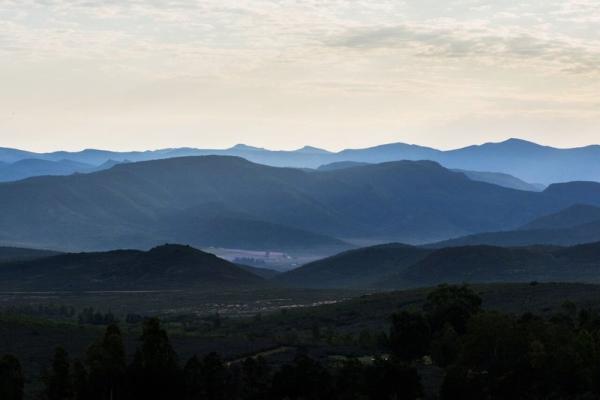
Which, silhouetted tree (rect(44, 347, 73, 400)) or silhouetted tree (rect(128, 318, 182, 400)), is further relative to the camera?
silhouetted tree (rect(44, 347, 73, 400))

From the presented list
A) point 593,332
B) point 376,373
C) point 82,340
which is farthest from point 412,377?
point 82,340

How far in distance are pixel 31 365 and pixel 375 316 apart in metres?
50.3

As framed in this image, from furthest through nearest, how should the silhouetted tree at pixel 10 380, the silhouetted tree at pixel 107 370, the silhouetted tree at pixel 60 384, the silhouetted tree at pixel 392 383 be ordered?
the silhouetted tree at pixel 60 384 → the silhouetted tree at pixel 392 383 → the silhouetted tree at pixel 107 370 → the silhouetted tree at pixel 10 380

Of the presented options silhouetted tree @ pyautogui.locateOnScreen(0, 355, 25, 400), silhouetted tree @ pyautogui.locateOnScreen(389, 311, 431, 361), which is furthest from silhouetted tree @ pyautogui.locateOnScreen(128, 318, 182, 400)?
silhouetted tree @ pyautogui.locateOnScreen(389, 311, 431, 361)

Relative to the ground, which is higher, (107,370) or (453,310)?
(453,310)

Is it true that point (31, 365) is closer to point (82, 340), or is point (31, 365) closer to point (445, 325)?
point (82, 340)

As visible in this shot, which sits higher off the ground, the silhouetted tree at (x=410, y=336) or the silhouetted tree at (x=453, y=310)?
the silhouetted tree at (x=453, y=310)

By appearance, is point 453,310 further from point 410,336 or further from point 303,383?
point 303,383

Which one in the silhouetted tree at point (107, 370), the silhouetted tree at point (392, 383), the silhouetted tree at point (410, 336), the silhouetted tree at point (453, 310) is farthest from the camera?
the silhouetted tree at point (453, 310)

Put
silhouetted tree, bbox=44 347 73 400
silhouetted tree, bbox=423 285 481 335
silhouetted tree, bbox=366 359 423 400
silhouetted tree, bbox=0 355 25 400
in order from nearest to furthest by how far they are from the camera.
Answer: silhouetted tree, bbox=0 355 25 400 → silhouetted tree, bbox=366 359 423 400 → silhouetted tree, bbox=44 347 73 400 → silhouetted tree, bbox=423 285 481 335

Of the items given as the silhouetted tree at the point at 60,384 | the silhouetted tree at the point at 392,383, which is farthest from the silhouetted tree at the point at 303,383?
the silhouetted tree at the point at 60,384

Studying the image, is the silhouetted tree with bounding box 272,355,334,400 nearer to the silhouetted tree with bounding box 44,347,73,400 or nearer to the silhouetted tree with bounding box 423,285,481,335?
the silhouetted tree with bounding box 44,347,73,400

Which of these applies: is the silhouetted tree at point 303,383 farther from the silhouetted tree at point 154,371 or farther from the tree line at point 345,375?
the silhouetted tree at point 154,371

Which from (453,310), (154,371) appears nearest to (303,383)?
(154,371)
